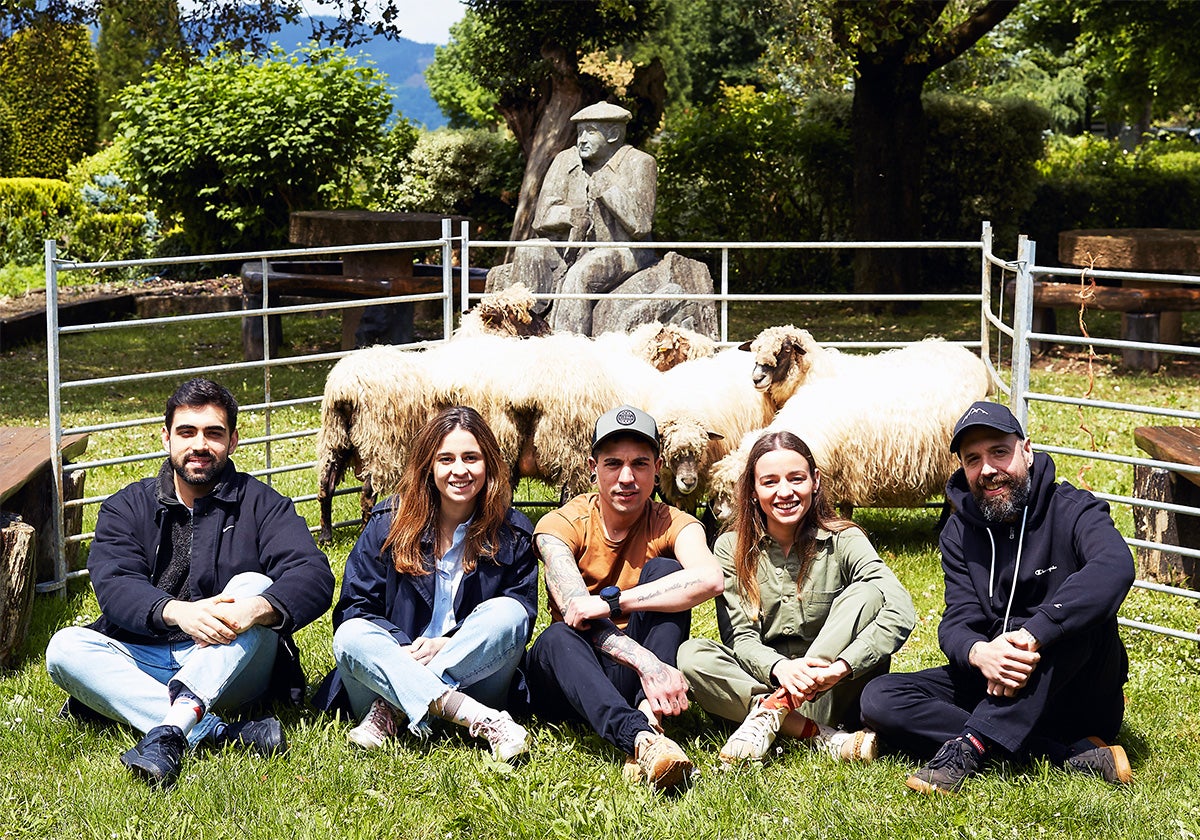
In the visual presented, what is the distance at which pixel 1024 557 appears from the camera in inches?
177

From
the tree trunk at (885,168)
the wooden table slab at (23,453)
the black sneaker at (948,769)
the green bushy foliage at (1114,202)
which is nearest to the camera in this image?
the black sneaker at (948,769)

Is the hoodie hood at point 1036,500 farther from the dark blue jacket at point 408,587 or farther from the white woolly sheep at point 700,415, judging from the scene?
the white woolly sheep at point 700,415

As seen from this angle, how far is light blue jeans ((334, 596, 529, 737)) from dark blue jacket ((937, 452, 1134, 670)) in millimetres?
1484

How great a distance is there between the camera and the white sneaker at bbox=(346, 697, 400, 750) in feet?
14.8

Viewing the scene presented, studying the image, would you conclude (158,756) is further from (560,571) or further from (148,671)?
(560,571)

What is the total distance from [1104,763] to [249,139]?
51.3ft

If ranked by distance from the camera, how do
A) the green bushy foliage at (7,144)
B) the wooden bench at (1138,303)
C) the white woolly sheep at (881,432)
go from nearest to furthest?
the white woolly sheep at (881,432) < the wooden bench at (1138,303) < the green bushy foliage at (7,144)

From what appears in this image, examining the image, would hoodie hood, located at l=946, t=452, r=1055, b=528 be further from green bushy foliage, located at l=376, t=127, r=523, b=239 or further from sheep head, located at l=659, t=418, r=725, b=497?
green bushy foliage, located at l=376, t=127, r=523, b=239

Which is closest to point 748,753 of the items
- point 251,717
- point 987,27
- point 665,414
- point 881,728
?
point 881,728

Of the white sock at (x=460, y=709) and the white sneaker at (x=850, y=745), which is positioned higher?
the white sock at (x=460, y=709)

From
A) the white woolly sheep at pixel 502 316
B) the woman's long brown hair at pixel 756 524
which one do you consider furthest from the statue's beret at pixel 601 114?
the woman's long brown hair at pixel 756 524

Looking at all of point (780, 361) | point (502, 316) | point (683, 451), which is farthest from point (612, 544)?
point (502, 316)

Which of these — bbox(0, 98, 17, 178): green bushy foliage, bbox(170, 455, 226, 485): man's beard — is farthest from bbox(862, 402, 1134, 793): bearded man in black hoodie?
bbox(0, 98, 17, 178): green bushy foliage

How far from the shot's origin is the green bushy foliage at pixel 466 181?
1998cm
